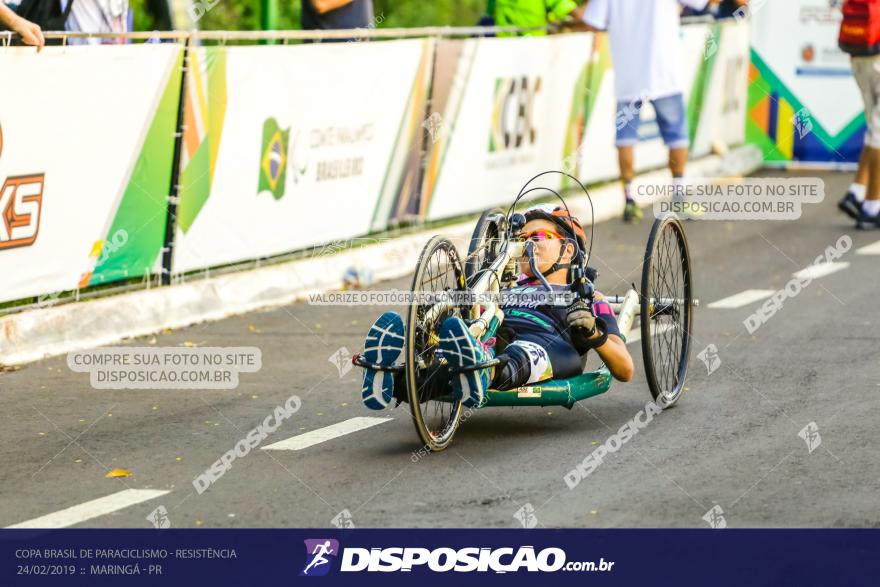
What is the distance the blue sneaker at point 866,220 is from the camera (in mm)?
13594

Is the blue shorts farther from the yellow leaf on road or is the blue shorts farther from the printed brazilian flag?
the yellow leaf on road

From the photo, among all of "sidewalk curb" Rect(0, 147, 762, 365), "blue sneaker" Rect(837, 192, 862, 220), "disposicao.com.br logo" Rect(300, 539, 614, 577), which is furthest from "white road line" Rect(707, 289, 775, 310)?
"disposicao.com.br logo" Rect(300, 539, 614, 577)

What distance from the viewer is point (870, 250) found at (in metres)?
12.7

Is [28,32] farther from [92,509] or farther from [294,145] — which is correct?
[92,509]

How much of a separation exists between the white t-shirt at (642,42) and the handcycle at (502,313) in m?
6.08

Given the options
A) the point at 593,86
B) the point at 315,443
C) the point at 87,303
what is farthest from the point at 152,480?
the point at 593,86

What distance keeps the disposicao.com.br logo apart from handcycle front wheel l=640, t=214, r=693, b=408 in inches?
80.9

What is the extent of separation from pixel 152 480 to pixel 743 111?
13.1m

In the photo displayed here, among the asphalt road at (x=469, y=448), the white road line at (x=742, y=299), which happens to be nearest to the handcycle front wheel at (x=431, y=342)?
the asphalt road at (x=469, y=448)

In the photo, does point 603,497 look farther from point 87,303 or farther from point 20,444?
point 87,303

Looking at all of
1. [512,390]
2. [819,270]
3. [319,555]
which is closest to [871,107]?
[819,270]

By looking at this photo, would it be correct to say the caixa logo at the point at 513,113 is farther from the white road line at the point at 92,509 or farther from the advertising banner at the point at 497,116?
the white road line at the point at 92,509

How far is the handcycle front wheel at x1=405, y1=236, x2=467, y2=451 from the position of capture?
6406 millimetres

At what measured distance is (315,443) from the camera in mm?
7160
